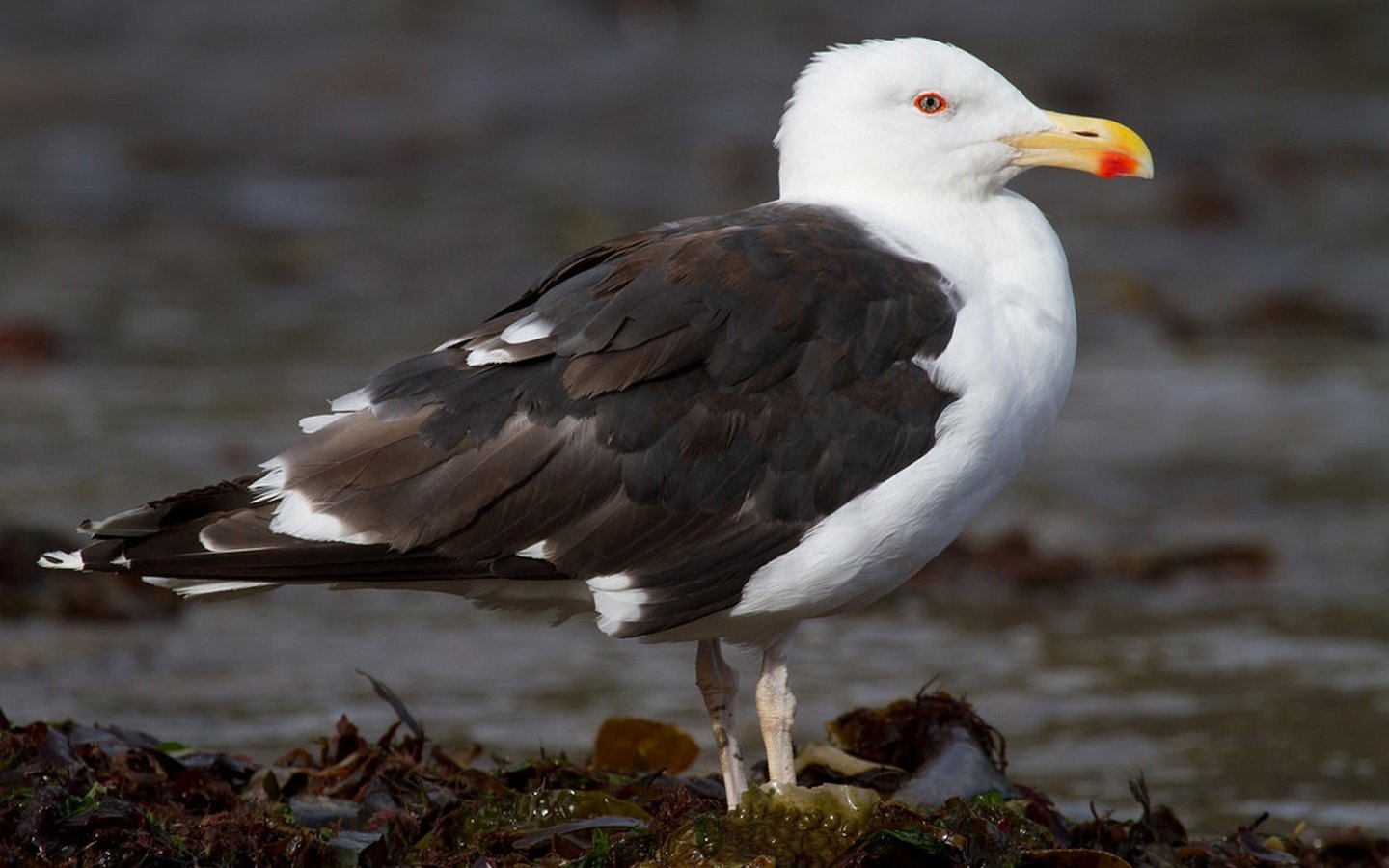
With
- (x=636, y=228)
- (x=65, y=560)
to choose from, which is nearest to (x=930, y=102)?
(x=65, y=560)

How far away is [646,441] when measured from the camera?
4340 mm

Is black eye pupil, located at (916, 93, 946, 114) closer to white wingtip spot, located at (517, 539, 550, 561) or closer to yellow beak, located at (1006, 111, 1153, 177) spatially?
yellow beak, located at (1006, 111, 1153, 177)

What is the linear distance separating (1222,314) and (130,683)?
7.92 metres

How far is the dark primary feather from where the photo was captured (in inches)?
168

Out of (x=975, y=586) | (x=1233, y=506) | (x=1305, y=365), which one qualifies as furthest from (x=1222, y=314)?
(x=975, y=586)

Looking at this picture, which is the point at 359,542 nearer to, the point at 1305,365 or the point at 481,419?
the point at 481,419

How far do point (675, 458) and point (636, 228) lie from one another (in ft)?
35.0

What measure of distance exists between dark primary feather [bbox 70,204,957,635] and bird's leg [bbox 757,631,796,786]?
0.36m

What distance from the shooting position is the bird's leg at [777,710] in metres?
4.54

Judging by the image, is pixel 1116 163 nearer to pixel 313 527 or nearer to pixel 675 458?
pixel 675 458

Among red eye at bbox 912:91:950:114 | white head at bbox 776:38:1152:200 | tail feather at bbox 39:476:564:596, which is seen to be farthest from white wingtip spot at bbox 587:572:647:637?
red eye at bbox 912:91:950:114

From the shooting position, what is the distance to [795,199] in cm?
505

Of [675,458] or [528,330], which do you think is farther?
[528,330]

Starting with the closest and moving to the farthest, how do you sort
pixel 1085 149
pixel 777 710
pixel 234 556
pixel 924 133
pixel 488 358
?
pixel 234 556 → pixel 488 358 → pixel 777 710 → pixel 924 133 → pixel 1085 149
